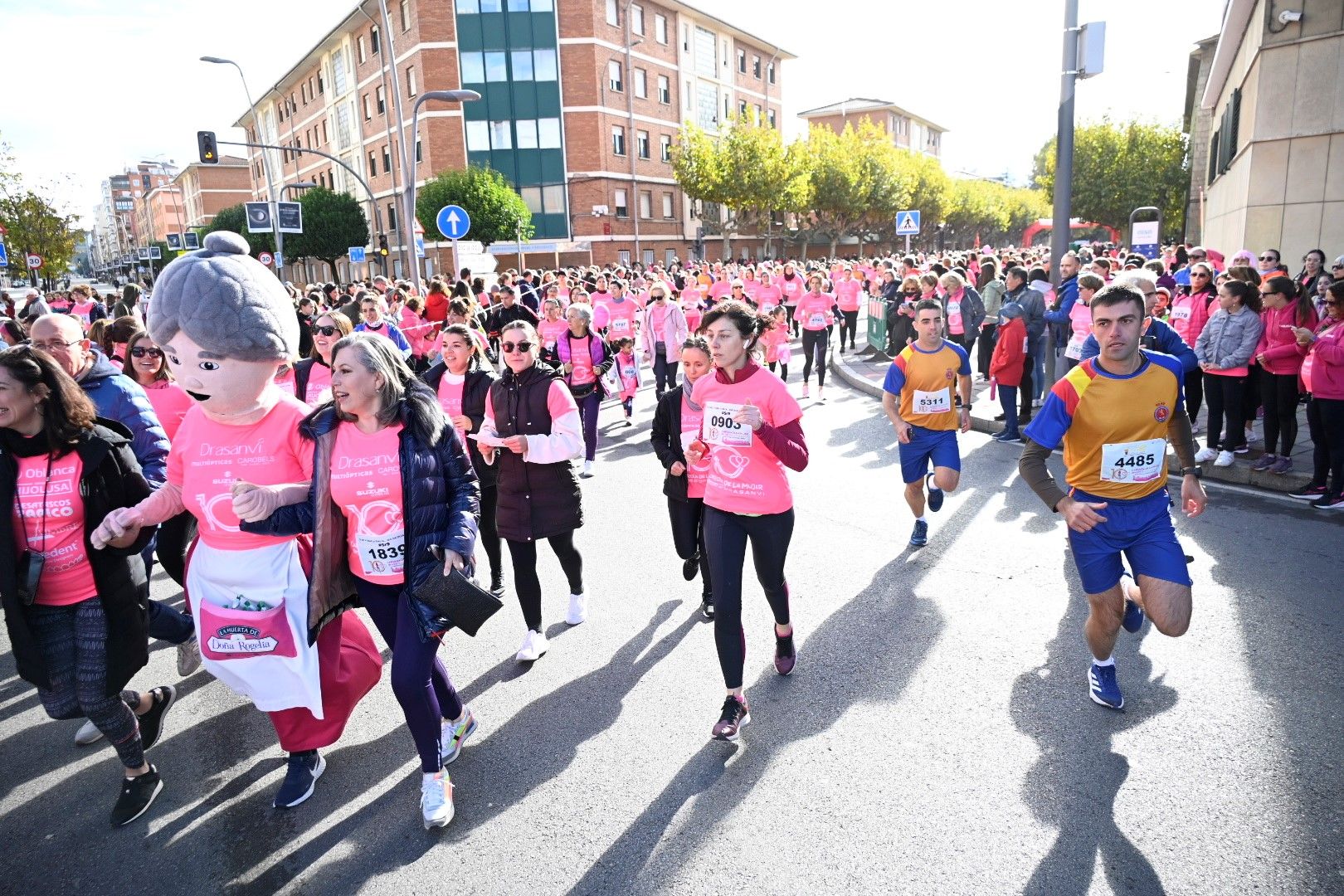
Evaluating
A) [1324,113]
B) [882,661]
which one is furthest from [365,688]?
[1324,113]

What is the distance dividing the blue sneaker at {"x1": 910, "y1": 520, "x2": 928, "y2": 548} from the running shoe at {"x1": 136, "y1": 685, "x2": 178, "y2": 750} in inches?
197

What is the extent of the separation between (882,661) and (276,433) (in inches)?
130

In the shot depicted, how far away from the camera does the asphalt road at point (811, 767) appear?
119 inches

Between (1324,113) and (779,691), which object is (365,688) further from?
(1324,113)

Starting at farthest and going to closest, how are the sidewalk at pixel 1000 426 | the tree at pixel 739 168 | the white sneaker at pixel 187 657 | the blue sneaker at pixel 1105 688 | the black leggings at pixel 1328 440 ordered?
the tree at pixel 739 168
the sidewalk at pixel 1000 426
the black leggings at pixel 1328 440
the white sneaker at pixel 187 657
the blue sneaker at pixel 1105 688

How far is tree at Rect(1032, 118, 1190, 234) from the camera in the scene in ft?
155

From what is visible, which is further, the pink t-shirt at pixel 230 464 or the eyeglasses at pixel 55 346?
the eyeglasses at pixel 55 346

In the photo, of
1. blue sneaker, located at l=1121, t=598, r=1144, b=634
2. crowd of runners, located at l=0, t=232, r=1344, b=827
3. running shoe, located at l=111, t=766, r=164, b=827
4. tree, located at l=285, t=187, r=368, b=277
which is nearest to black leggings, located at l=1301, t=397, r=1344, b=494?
crowd of runners, located at l=0, t=232, r=1344, b=827

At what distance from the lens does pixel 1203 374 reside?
8547 millimetres

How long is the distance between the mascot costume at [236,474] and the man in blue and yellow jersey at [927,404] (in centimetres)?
430

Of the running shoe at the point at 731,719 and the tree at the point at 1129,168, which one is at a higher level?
the tree at the point at 1129,168

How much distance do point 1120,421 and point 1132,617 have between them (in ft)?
4.45

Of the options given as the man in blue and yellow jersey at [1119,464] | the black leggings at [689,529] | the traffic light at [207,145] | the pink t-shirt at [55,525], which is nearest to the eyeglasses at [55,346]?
the pink t-shirt at [55,525]

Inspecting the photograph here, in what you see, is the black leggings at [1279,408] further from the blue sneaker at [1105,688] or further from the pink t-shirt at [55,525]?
the pink t-shirt at [55,525]
